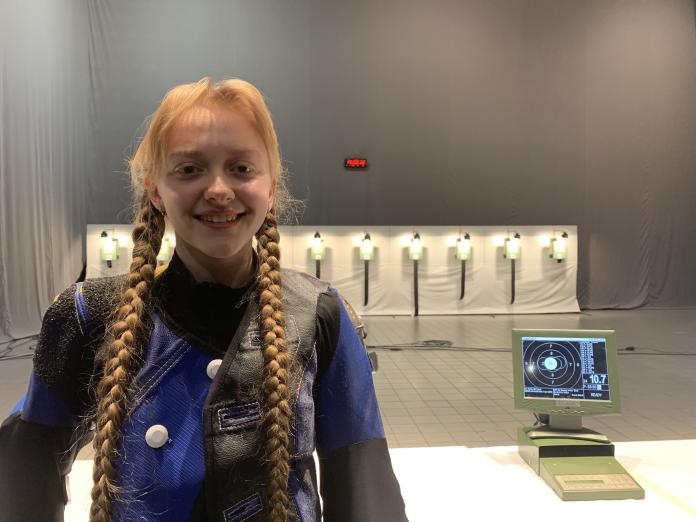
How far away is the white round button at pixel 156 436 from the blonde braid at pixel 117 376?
0.18 ft

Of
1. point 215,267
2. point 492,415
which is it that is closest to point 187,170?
point 215,267

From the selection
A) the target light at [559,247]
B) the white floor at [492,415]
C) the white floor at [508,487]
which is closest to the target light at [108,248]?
the white floor at [492,415]

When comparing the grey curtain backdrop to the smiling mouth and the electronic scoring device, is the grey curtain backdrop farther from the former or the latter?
the smiling mouth

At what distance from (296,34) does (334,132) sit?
1.98 m

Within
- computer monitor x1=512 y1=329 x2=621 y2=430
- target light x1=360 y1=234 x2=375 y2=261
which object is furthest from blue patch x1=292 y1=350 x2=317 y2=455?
target light x1=360 y1=234 x2=375 y2=261

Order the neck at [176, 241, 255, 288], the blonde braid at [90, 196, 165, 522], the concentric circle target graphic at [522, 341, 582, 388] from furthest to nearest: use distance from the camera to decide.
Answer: the concentric circle target graphic at [522, 341, 582, 388] → the neck at [176, 241, 255, 288] → the blonde braid at [90, 196, 165, 522]

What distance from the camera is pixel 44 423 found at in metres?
0.94

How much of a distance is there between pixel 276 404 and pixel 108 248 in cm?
889

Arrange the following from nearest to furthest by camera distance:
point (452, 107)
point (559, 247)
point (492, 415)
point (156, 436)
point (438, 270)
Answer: point (156, 436) → point (492, 415) → point (438, 270) → point (559, 247) → point (452, 107)

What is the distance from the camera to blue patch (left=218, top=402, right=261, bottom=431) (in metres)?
0.90

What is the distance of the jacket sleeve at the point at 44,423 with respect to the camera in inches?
37.0

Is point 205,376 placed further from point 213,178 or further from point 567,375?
point 567,375

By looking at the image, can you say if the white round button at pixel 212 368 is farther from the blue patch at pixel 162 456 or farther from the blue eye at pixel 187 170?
the blue eye at pixel 187 170

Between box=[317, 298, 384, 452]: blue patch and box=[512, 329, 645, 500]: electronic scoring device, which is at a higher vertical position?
box=[317, 298, 384, 452]: blue patch
